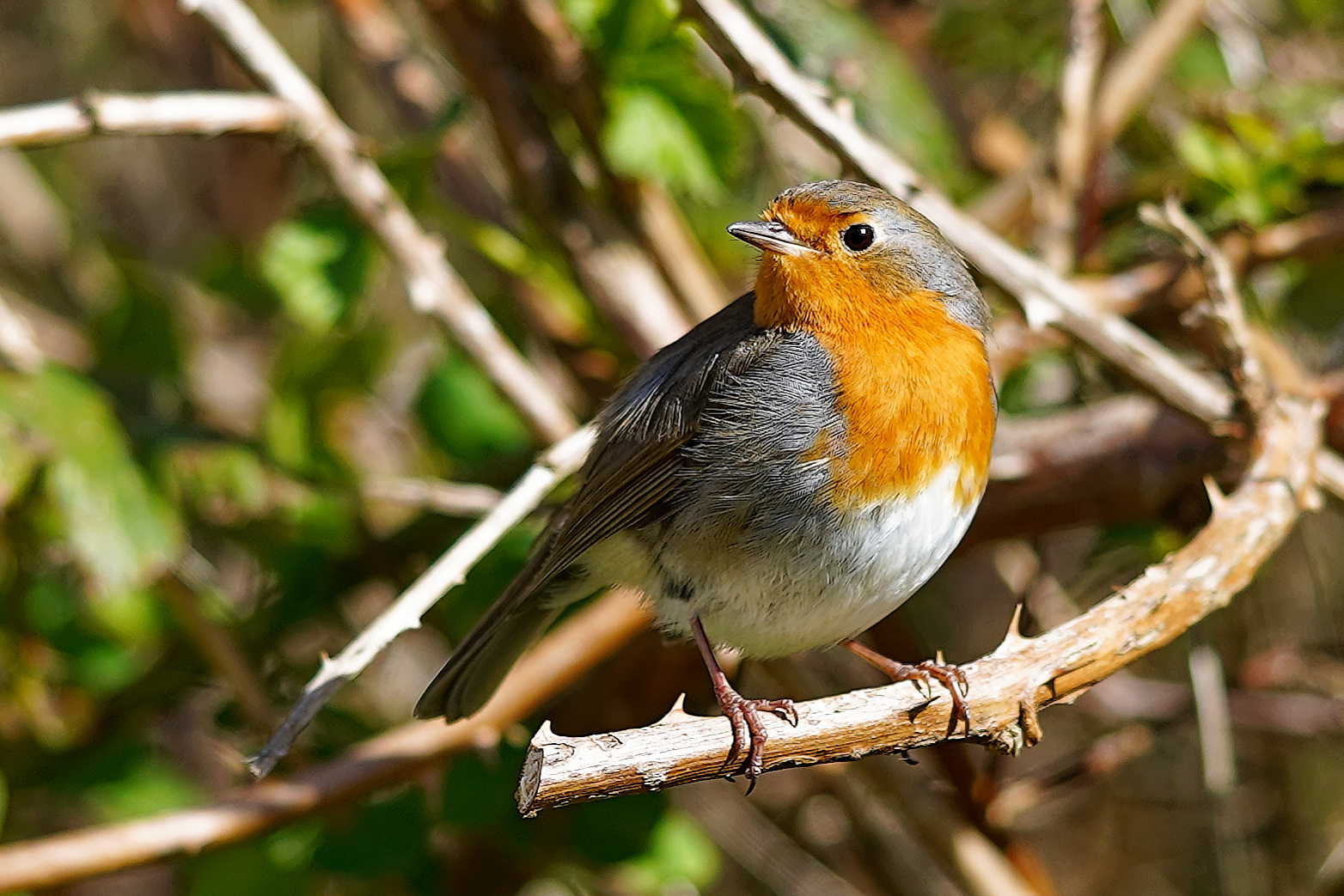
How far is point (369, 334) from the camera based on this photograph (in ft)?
12.7

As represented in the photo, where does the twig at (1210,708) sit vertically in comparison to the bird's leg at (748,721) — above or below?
below

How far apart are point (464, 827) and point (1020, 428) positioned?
1.63m

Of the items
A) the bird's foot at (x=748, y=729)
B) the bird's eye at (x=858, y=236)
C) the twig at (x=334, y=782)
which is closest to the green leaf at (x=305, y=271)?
the twig at (x=334, y=782)

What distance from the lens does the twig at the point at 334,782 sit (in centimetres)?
287

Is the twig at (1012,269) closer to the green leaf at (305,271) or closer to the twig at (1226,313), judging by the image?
the twig at (1226,313)

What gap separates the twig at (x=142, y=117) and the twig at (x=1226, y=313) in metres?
1.95

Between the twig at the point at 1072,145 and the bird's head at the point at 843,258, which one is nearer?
the bird's head at the point at 843,258

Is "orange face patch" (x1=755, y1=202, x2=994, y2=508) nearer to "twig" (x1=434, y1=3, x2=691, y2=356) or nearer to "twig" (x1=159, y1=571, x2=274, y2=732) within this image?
"twig" (x1=434, y1=3, x2=691, y2=356)

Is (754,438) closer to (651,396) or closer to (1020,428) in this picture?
(651,396)

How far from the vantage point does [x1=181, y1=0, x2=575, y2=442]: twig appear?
126 inches

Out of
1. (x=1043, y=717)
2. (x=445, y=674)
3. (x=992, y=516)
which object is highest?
(x=445, y=674)

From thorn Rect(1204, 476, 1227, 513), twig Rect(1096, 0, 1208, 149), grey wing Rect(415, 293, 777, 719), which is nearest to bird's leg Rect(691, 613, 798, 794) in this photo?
grey wing Rect(415, 293, 777, 719)

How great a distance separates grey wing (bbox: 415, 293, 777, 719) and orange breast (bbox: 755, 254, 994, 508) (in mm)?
130

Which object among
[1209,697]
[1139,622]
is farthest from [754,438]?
[1209,697]
